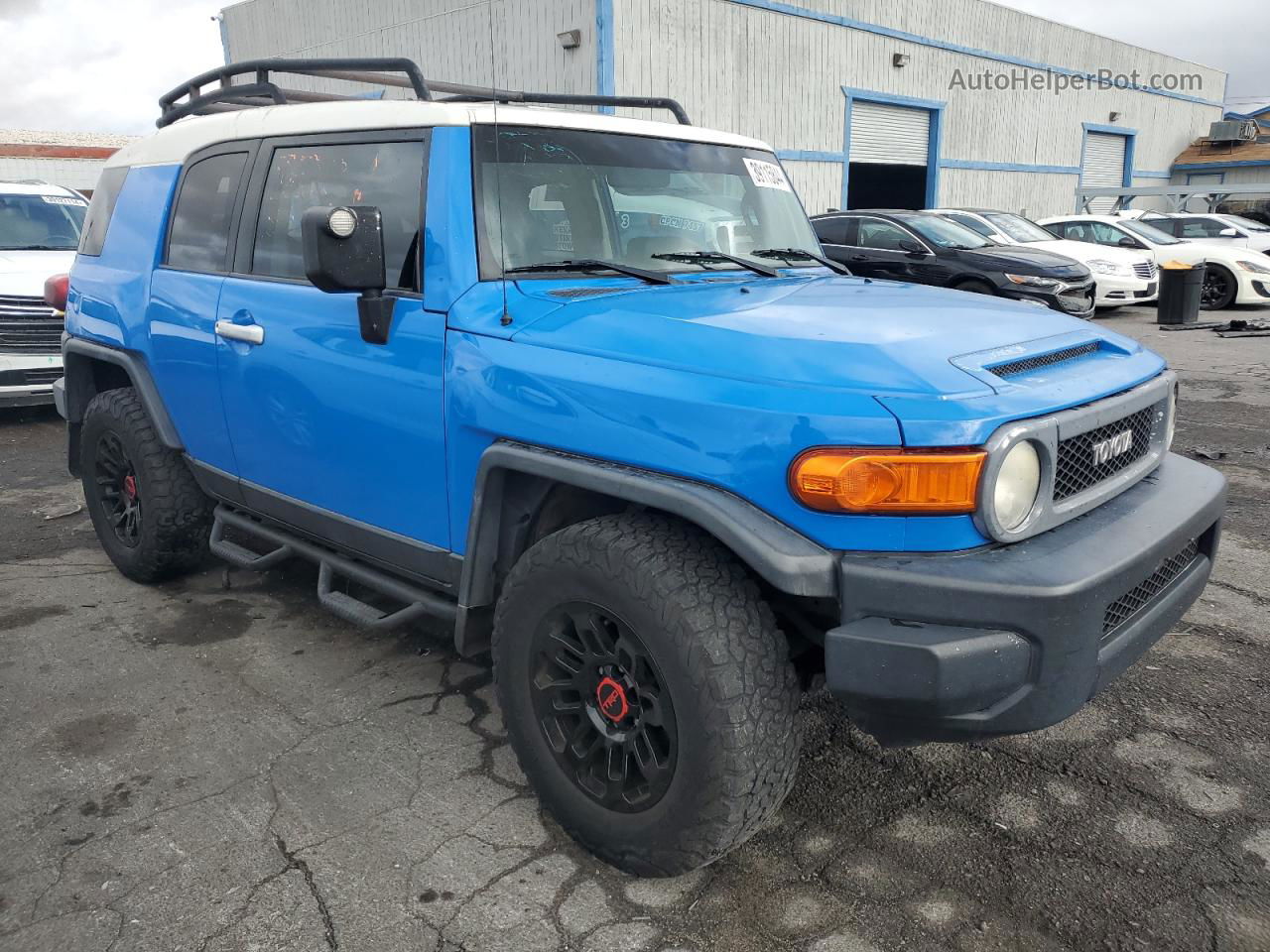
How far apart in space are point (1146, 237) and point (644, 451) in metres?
16.1

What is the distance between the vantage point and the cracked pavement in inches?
90.2

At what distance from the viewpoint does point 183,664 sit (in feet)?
12.1

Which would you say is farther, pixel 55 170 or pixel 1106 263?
pixel 55 170

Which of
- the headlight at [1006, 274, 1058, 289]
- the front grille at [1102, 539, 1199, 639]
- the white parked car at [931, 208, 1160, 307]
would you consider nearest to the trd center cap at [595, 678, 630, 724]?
the front grille at [1102, 539, 1199, 639]

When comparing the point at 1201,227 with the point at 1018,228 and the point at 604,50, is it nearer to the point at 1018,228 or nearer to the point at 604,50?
the point at 1018,228

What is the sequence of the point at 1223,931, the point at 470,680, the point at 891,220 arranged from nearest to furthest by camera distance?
the point at 1223,931, the point at 470,680, the point at 891,220

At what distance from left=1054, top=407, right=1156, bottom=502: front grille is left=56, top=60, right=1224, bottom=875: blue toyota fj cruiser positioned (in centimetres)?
1

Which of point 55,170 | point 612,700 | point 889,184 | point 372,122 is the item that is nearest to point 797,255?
point 372,122

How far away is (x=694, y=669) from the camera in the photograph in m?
2.14

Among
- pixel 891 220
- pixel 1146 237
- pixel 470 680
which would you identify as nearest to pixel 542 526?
pixel 470 680

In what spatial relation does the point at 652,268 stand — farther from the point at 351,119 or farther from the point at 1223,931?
the point at 1223,931

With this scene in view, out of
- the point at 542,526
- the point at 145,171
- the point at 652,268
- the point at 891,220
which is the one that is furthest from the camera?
the point at 891,220

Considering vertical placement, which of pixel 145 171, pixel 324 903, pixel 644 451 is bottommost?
pixel 324 903

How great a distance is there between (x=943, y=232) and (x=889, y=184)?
10.4 meters
